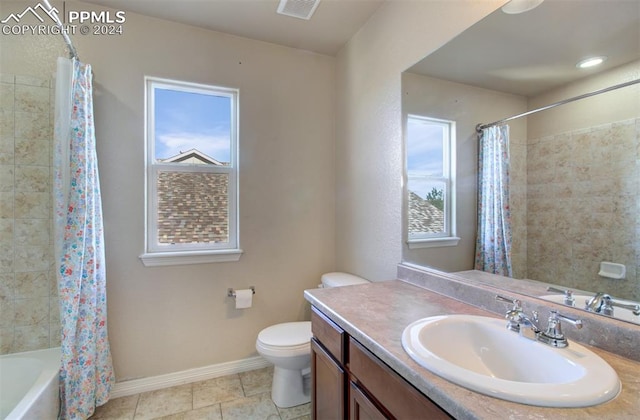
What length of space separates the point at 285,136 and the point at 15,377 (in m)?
2.27

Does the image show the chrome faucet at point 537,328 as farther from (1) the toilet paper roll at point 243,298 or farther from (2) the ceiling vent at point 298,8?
(2) the ceiling vent at point 298,8

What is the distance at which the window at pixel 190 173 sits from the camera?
6.74 ft

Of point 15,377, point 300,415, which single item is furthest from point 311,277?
point 15,377

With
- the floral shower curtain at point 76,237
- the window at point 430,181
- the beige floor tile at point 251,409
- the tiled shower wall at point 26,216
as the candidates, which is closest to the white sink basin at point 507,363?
the window at point 430,181

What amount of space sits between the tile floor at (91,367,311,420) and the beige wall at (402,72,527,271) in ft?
4.23

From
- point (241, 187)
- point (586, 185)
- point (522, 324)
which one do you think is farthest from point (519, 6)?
point (241, 187)

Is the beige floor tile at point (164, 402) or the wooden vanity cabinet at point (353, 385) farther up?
the wooden vanity cabinet at point (353, 385)

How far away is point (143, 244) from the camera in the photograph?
6.52 ft

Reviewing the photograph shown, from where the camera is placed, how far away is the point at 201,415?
1.74m

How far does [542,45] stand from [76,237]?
93.8 inches

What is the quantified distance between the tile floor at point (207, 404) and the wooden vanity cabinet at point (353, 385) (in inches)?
21.3

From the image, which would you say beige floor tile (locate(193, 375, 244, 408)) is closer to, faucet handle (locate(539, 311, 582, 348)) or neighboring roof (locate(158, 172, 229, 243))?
neighboring roof (locate(158, 172, 229, 243))

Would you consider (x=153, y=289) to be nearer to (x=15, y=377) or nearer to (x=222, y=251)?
(x=222, y=251)

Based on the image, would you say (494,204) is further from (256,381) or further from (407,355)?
(256,381)
